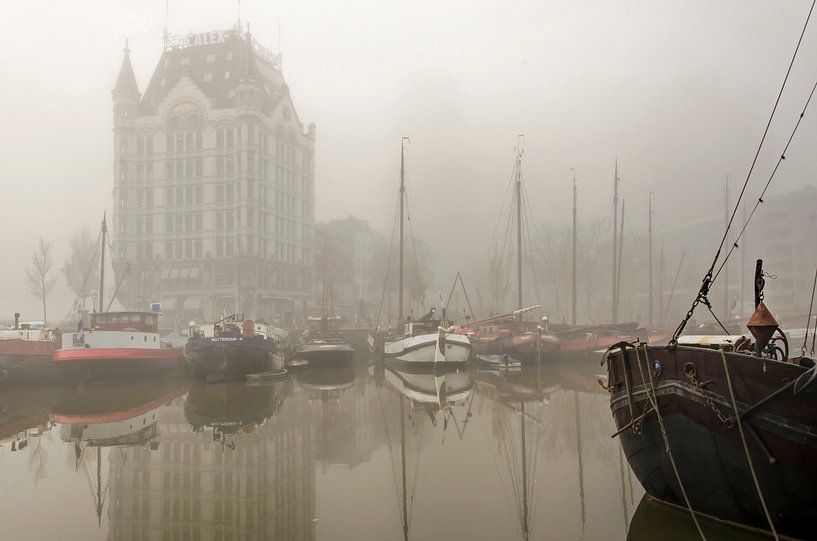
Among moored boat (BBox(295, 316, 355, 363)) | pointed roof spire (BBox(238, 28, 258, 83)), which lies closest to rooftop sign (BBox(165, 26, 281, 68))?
pointed roof spire (BBox(238, 28, 258, 83))

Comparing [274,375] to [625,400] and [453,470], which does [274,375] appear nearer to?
[453,470]

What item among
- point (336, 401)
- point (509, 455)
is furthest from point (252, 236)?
point (509, 455)

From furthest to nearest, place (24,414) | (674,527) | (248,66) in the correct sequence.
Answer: (248,66) < (24,414) < (674,527)

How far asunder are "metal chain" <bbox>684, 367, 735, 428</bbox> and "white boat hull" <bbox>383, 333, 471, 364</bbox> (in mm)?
30228

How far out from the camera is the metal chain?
830 centimetres

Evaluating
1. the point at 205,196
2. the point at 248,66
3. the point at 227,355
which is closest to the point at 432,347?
the point at 227,355

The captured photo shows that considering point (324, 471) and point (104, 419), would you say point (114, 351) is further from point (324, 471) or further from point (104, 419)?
point (324, 471)

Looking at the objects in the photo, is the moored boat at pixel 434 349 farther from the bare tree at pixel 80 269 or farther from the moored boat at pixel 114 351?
the bare tree at pixel 80 269

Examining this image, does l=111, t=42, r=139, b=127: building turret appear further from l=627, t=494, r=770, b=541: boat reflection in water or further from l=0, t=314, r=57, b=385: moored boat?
l=627, t=494, r=770, b=541: boat reflection in water

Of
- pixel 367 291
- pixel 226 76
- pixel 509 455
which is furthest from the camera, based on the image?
pixel 367 291

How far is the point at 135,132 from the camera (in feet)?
262

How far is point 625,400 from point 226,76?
84396 millimetres

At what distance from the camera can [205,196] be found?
255ft

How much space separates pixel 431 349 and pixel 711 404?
101ft
